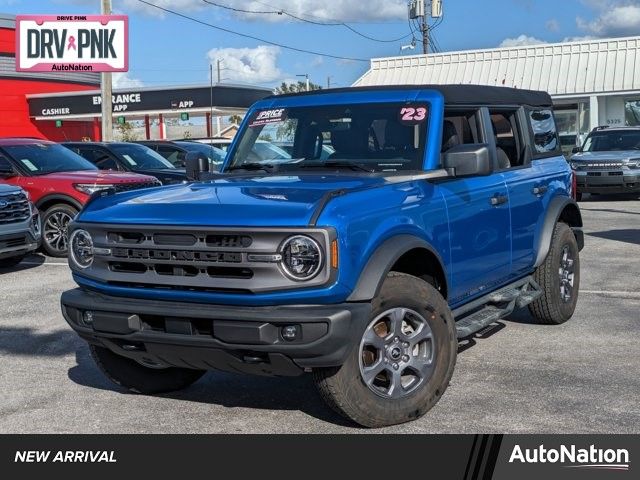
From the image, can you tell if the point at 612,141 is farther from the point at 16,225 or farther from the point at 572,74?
the point at 572,74

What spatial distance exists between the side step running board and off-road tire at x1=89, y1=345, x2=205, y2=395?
1.74 m

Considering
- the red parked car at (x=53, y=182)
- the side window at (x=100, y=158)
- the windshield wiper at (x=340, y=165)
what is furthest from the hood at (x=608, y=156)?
Answer: the windshield wiper at (x=340, y=165)

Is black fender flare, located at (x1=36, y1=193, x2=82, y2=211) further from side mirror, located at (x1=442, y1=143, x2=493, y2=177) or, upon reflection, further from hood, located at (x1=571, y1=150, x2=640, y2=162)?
hood, located at (x1=571, y1=150, x2=640, y2=162)

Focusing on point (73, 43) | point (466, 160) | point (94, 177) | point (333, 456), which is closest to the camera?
point (333, 456)

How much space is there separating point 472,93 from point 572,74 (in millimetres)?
31270

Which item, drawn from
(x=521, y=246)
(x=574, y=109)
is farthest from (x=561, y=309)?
(x=574, y=109)

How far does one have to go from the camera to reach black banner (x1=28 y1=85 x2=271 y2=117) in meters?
34.7

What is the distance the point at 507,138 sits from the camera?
6758mm

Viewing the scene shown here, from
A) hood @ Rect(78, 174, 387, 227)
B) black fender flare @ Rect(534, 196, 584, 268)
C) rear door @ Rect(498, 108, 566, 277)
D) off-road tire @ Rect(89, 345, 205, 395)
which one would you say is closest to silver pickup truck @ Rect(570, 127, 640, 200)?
black fender flare @ Rect(534, 196, 584, 268)

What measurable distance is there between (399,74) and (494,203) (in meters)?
35.6

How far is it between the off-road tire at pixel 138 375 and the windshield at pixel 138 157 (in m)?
10.1

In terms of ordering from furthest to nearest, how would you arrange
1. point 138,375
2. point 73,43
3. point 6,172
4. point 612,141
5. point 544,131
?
point 73,43, point 612,141, point 6,172, point 544,131, point 138,375

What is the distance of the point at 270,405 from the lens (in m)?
5.25

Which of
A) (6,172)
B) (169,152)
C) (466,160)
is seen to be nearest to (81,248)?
(466,160)
